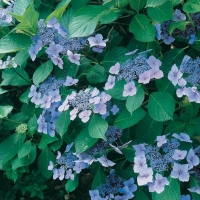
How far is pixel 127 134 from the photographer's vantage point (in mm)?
2062

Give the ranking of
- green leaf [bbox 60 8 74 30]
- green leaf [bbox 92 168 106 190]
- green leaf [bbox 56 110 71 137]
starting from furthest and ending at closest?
green leaf [bbox 92 168 106 190]
green leaf [bbox 60 8 74 30]
green leaf [bbox 56 110 71 137]

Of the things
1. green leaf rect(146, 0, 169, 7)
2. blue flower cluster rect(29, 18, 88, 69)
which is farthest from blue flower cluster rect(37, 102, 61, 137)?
green leaf rect(146, 0, 169, 7)

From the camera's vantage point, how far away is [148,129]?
77.0 inches

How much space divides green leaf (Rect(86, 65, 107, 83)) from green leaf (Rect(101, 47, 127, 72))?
0.12 feet

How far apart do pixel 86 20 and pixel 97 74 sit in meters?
0.30

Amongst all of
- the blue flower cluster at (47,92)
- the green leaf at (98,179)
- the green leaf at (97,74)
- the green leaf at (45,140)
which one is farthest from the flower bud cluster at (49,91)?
the green leaf at (98,179)

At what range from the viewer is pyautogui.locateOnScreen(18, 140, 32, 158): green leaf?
83.2 inches

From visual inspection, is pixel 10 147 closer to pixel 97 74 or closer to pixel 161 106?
pixel 97 74

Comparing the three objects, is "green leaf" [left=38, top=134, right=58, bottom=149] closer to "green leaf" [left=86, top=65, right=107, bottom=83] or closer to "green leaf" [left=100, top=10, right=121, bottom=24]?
"green leaf" [left=86, top=65, right=107, bottom=83]

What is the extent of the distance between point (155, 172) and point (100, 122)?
12.2 inches

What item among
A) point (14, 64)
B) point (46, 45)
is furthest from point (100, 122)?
point (14, 64)

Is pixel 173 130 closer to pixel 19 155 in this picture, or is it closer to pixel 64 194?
pixel 19 155

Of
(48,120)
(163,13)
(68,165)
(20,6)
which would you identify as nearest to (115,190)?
(68,165)

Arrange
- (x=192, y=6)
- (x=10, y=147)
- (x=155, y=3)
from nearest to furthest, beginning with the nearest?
(x=155, y=3)
(x=192, y=6)
(x=10, y=147)
